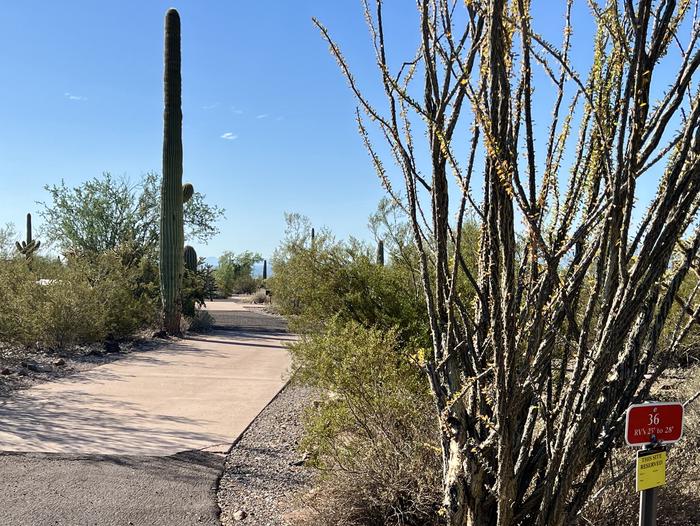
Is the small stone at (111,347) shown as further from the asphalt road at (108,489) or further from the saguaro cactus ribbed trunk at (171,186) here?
the asphalt road at (108,489)

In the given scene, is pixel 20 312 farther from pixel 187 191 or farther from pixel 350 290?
pixel 187 191

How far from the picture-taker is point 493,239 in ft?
8.18

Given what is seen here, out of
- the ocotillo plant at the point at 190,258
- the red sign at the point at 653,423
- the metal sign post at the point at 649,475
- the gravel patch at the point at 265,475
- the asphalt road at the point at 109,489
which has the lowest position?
the gravel patch at the point at 265,475

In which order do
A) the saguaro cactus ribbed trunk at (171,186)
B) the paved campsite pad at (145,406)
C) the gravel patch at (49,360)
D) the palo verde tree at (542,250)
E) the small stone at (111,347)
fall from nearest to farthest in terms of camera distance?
the palo verde tree at (542,250), the paved campsite pad at (145,406), the gravel patch at (49,360), the small stone at (111,347), the saguaro cactus ribbed trunk at (171,186)

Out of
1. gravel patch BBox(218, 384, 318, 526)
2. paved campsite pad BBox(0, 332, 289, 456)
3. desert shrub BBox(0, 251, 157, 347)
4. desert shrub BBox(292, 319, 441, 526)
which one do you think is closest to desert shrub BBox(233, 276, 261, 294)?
desert shrub BBox(0, 251, 157, 347)

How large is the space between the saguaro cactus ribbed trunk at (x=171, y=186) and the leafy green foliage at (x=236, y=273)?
2362cm

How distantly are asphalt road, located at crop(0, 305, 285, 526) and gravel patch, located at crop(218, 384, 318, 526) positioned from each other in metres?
0.12

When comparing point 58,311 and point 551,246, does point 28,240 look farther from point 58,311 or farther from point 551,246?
point 551,246

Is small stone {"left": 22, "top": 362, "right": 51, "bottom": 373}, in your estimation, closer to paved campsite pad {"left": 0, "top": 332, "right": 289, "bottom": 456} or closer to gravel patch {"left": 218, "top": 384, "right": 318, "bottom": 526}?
paved campsite pad {"left": 0, "top": 332, "right": 289, "bottom": 456}

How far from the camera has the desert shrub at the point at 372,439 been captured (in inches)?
147

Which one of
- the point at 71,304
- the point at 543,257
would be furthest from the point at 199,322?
the point at 543,257

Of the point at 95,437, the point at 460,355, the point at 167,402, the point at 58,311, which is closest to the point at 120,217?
the point at 58,311

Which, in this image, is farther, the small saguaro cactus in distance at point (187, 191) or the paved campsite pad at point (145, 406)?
the small saguaro cactus in distance at point (187, 191)

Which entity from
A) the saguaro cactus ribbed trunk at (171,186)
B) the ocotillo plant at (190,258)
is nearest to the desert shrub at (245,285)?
the ocotillo plant at (190,258)
